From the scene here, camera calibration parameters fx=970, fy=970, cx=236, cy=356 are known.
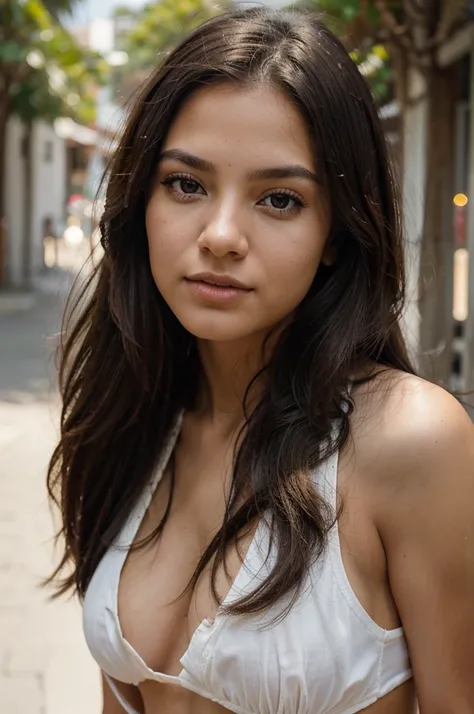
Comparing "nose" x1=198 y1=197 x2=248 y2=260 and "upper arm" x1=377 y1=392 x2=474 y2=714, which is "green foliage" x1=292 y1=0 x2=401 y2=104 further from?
"upper arm" x1=377 y1=392 x2=474 y2=714

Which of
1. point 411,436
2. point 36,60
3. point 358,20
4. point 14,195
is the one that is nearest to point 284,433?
point 411,436

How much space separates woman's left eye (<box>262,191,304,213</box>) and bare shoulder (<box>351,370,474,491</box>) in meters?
0.32

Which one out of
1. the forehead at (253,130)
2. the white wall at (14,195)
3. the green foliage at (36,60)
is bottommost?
the forehead at (253,130)

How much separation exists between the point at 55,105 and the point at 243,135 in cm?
1345

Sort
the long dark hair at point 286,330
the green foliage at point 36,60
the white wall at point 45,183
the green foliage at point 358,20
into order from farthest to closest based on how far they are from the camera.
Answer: the white wall at point 45,183, the green foliage at point 36,60, the green foliage at point 358,20, the long dark hair at point 286,330

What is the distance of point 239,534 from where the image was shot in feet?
5.00

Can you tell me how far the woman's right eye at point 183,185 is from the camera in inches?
60.6

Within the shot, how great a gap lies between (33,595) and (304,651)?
330 centimetres

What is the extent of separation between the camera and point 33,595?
4438 mm

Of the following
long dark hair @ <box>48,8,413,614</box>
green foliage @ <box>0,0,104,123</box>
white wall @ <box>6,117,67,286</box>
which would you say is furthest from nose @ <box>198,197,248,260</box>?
white wall @ <box>6,117,67,286</box>

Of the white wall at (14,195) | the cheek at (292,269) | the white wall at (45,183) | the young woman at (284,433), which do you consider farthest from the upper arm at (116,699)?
the white wall at (45,183)

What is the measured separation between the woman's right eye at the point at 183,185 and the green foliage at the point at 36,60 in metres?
11.1

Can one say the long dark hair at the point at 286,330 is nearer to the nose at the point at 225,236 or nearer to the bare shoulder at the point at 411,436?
the bare shoulder at the point at 411,436

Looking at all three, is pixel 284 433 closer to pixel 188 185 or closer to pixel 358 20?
pixel 188 185
